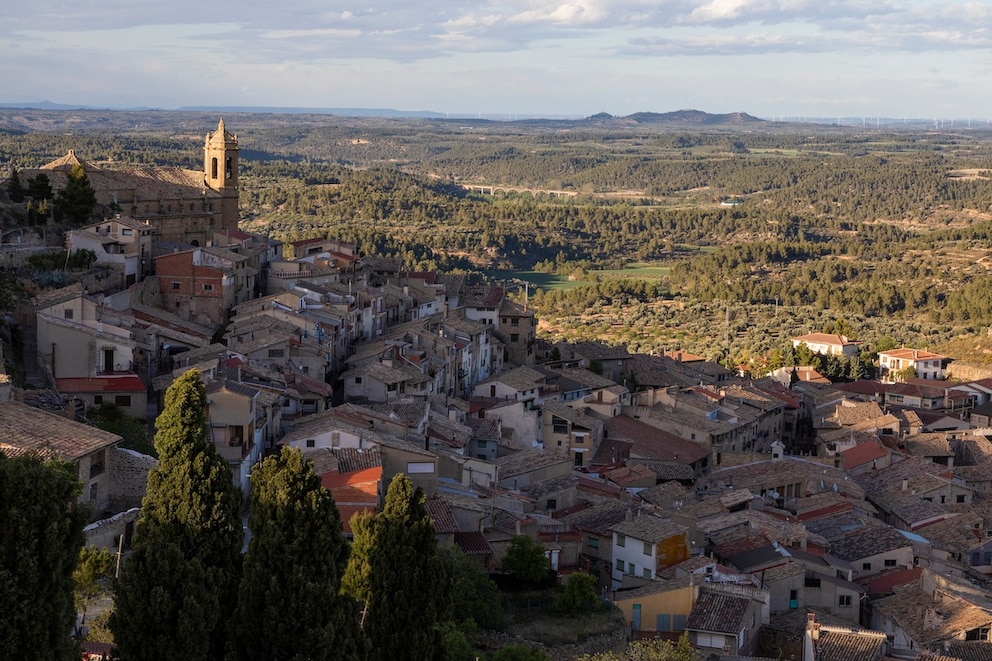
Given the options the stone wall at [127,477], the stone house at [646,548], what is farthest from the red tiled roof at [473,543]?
the stone wall at [127,477]

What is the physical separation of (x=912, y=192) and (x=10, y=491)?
6552 inches

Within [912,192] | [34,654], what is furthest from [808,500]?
[912,192]

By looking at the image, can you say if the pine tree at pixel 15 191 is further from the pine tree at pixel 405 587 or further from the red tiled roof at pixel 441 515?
the pine tree at pixel 405 587

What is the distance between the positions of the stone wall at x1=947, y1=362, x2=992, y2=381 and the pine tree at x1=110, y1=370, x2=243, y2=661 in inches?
1628

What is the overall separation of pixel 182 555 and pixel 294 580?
Result: 3.96ft

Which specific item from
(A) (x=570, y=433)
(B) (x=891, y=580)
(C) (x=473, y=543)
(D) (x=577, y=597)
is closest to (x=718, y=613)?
(D) (x=577, y=597)

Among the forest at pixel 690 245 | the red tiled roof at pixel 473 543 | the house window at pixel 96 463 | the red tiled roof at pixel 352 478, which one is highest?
the house window at pixel 96 463

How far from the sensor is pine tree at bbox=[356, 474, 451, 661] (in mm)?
16141

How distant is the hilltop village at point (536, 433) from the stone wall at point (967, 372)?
3427 mm

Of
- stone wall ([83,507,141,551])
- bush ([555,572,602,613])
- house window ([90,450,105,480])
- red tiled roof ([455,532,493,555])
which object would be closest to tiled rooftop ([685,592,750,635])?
bush ([555,572,602,613])

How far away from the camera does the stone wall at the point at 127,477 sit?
819 inches

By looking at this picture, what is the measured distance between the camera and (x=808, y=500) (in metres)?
30.8

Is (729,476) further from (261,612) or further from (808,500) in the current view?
(261,612)

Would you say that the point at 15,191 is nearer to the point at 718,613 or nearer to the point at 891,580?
the point at 718,613
